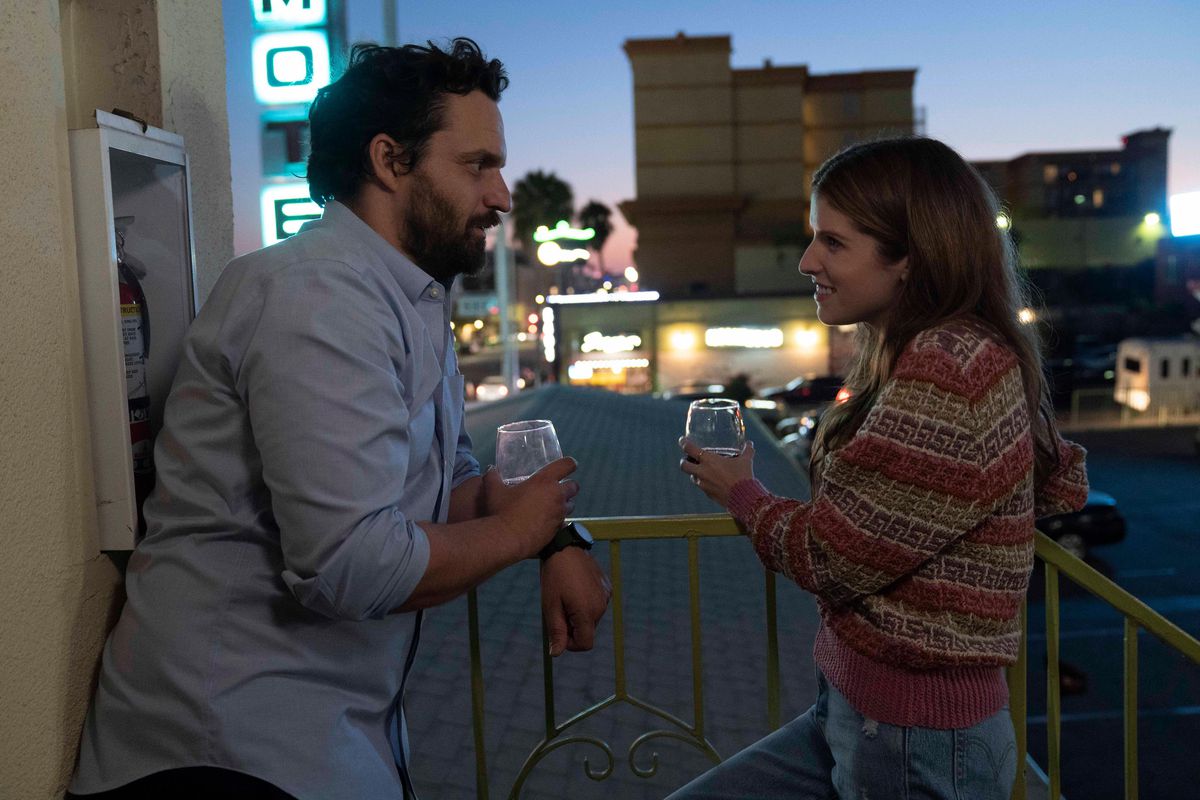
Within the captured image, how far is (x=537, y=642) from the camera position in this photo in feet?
27.2

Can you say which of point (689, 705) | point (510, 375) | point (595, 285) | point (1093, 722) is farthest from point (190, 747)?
point (595, 285)

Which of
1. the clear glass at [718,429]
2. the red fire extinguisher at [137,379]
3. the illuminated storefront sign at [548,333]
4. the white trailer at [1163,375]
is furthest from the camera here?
the illuminated storefront sign at [548,333]

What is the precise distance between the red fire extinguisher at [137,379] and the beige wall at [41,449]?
97 mm

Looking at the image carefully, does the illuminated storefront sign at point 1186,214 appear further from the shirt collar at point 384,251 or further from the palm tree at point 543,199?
the shirt collar at point 384,251

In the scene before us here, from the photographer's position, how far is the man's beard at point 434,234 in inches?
72.1

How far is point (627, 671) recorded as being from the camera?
8.10m

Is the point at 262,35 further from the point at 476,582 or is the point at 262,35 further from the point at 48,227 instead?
the point at 476,582

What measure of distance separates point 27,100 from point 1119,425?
36.7 metres

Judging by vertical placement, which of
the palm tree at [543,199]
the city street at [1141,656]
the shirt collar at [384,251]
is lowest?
the city street at [1141,656]

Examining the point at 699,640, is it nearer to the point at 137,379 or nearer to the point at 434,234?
the point at 434,234

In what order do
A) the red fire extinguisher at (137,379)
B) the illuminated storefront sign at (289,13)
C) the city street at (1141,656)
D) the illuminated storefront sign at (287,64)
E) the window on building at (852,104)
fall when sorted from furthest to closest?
1. the window on building at (852,104)
2. the city street at (1141,656)
3. the illuminated storefront sign at (287,64)
4. the illuminated storefront sign at (289,13)
5. the red fire extinguisher at (137,379)

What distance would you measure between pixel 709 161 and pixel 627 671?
4275 centimetres

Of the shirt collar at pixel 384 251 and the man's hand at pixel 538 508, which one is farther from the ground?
the shirt collar at pixel 384 251

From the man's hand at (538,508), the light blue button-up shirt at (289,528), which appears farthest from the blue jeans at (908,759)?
the light blue button-up shirt at (289,528)
